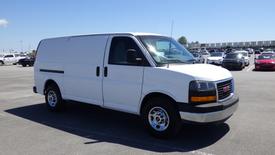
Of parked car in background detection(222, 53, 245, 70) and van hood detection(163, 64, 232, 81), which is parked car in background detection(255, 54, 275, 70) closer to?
parked car in background detection(222, 53, 245, 70)

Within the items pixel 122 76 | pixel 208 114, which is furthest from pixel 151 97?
pixel 208 114

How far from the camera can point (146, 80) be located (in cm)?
565

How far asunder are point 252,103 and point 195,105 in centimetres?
479

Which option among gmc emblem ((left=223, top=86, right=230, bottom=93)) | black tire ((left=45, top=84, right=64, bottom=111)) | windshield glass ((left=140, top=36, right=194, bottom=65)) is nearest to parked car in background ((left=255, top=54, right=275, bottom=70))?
windshield glass ((left=140, top=36, right=194, bottom=65))

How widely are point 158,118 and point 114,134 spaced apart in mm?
1011

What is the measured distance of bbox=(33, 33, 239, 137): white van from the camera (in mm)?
5137

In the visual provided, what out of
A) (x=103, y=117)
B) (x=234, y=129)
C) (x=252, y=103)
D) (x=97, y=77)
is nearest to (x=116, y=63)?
(x=97, y=77)

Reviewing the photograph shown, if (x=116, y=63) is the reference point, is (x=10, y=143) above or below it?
below

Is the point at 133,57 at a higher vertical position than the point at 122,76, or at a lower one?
higher

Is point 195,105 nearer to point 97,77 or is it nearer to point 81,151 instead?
point 81,151

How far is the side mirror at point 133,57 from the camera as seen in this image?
18.5 ft

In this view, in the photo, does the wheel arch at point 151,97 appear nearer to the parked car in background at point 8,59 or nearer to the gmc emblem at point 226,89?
the gmc emblem at point 226,89

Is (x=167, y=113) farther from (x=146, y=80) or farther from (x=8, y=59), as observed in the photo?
(x=8, y=59)

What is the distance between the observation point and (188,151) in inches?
193
